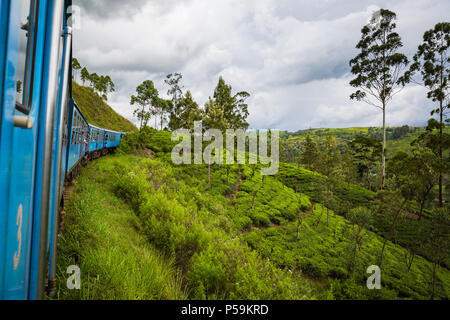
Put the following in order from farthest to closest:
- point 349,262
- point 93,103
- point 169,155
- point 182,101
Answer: point 93,103 < point 182,101 < point 169,155 < point 349,262

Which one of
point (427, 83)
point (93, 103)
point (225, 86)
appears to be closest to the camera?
point (427, 83)

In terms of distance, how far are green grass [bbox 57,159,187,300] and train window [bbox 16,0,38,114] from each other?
2.79m

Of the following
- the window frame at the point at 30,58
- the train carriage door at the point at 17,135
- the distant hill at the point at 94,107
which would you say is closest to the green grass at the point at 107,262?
the train carriage door at the point at 17,135

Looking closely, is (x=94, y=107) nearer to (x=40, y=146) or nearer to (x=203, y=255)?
(x=203, y=255)

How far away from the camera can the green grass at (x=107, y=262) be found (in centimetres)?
316

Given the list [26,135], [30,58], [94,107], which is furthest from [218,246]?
[94,107]

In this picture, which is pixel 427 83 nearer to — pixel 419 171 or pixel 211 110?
pixel 419 171

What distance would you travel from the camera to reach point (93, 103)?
52.1 m

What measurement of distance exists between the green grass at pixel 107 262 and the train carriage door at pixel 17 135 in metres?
2.16

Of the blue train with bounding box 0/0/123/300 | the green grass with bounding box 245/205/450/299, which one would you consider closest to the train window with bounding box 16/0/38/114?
the blue train with bounding box 0/0/123/300

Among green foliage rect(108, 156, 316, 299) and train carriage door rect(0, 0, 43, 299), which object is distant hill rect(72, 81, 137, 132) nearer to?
green foliage rect(108, 156, 316, 299)

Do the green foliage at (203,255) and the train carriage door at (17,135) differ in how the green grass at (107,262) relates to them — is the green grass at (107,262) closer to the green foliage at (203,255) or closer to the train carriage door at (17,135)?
the green foliage at (203,255)
